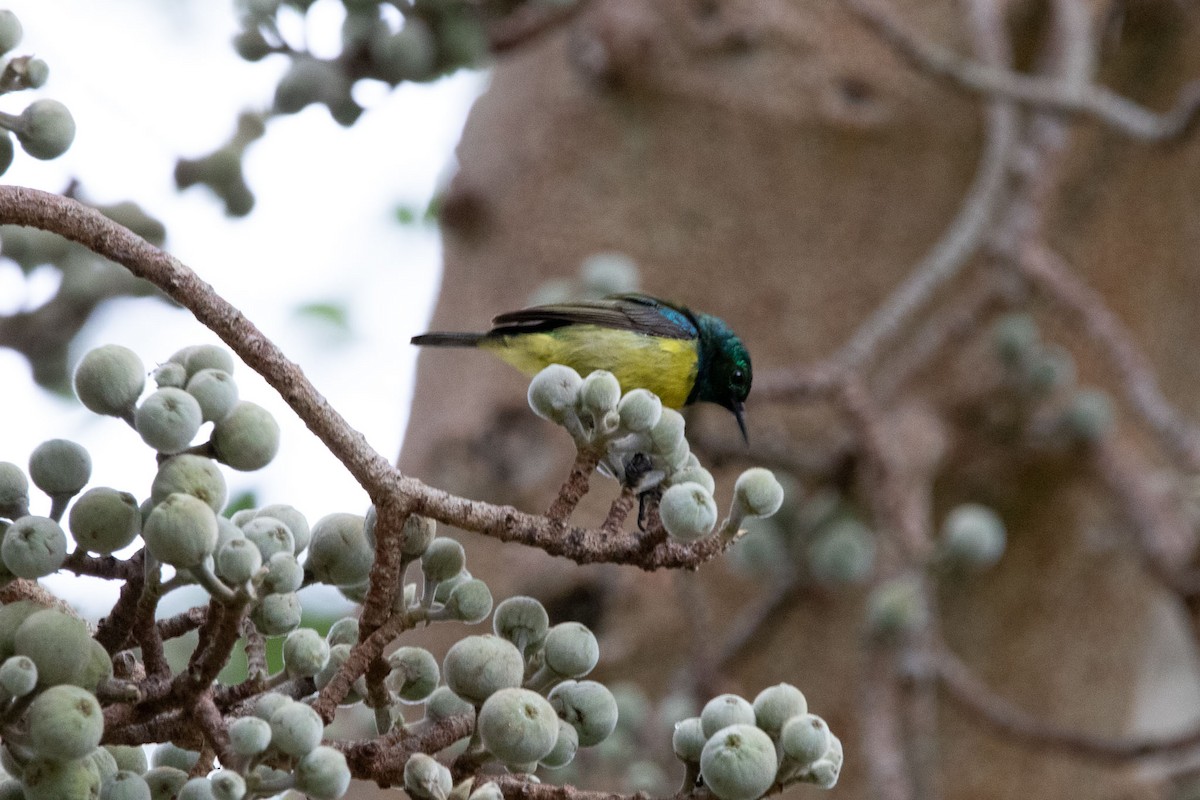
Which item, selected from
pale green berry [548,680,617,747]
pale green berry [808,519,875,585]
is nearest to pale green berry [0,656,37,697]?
pale green berry [548,680,617,747]

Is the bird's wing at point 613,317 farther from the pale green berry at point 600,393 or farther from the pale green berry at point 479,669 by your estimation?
the pale green berry at point 479,669

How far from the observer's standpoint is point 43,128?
50.9 inches

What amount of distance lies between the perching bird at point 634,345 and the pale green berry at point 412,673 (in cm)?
144

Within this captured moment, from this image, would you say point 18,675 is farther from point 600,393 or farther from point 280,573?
point 600,393

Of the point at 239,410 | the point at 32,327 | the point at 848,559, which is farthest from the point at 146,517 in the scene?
the point at 848,559

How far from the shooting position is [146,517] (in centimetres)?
108

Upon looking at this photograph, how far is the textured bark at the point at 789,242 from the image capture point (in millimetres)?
3377

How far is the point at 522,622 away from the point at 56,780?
0.41 meters

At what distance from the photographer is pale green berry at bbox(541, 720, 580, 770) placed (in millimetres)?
1158

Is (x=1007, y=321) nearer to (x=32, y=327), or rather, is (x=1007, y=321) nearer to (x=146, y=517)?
(x=32, y=327)

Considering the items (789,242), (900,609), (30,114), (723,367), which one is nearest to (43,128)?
(30,114)

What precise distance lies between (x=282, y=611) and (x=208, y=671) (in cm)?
9

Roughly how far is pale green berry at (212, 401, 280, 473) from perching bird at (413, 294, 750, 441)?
1.48 m

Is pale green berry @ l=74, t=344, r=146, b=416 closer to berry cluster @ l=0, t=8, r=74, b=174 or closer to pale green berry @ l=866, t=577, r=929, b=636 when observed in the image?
berry cluster @ l=0, t=8, r=74, b=174
